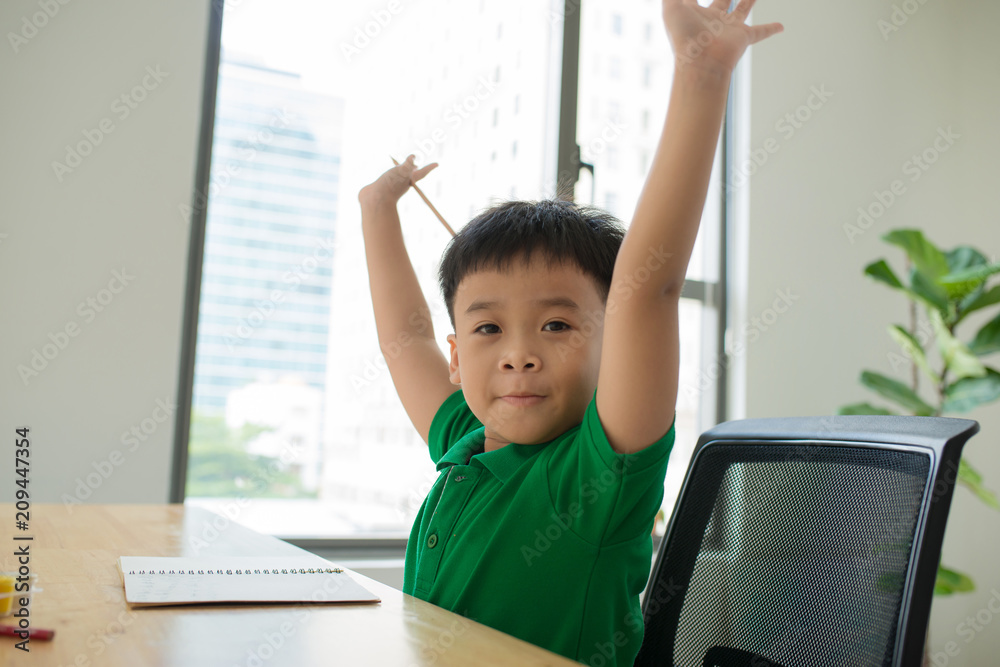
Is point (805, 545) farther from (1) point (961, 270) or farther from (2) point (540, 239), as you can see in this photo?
(1) point (961, 270)

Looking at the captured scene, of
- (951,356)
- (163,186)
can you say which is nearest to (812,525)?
(163,186)

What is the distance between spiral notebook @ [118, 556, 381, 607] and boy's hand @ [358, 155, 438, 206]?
607mm

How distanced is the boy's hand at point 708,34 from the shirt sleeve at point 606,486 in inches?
12.7

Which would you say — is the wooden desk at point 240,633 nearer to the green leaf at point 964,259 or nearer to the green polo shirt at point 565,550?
the green polo shirt at point 565,550

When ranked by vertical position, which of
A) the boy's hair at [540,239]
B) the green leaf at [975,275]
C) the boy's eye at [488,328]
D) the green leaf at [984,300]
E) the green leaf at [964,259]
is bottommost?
the boy's eye at [488,328]

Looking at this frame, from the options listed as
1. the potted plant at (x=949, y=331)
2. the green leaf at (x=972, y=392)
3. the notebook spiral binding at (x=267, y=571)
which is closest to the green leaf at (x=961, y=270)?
the potted plant at (x=949, y=331)

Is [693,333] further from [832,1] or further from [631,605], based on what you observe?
[631,605]

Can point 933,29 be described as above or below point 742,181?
above

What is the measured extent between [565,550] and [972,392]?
2533mm

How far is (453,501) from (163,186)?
5.95 ft

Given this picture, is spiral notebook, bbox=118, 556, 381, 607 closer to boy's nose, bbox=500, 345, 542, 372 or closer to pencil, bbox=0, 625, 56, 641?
pencil, bbox=0, 625, 56, 641

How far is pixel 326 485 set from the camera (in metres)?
2.62

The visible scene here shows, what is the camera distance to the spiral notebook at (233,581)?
66 centimetres

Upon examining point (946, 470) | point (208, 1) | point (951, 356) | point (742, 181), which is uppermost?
point (208, 1)
